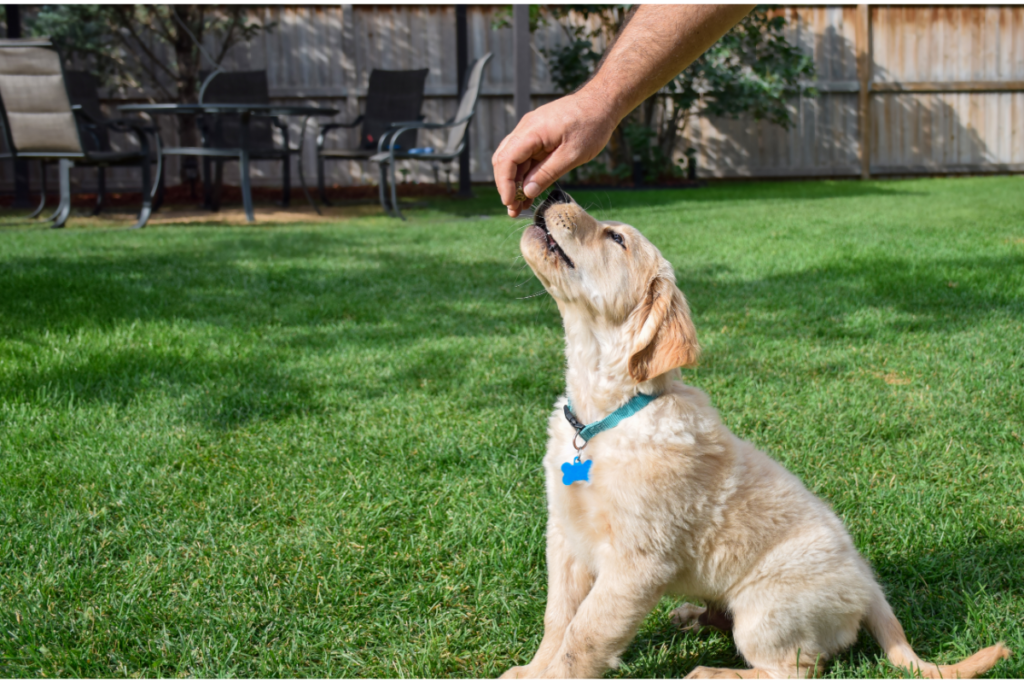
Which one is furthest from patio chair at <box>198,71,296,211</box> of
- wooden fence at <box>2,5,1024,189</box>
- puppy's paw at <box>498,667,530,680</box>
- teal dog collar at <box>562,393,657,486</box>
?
puppy's paw at <box>498,667,530,680</box>

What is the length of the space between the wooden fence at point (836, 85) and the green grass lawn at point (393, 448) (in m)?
8.75

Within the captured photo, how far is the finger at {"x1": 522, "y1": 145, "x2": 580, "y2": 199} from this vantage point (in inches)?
66.6

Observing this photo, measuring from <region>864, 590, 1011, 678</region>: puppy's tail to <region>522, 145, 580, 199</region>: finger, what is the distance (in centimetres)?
119

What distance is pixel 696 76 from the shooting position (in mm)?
12836

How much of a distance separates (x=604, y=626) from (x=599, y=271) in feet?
2.67

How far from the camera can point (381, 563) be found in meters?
2.21

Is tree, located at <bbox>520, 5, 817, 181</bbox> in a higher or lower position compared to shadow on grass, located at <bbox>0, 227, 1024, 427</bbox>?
higher

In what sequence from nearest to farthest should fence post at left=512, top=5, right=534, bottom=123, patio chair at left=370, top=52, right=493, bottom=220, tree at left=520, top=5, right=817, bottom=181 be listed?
1. patio chair at left=370, top=52, right=493, bottom=220
2. fence post at left=512, top=5, right=534, bottom=123
3. tree at left=520, top=5, right=817, bottom=181

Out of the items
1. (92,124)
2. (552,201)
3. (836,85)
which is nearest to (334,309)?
(552,201)

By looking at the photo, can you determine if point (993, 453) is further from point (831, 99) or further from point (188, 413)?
point (831, 99)

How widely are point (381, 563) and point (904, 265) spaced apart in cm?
490

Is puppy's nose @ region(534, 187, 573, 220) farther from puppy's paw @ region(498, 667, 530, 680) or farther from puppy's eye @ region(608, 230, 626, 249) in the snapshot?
puppy's paw @ region(498, 667, 530, 680)

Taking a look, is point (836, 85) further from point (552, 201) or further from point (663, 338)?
→ point (663, 338)

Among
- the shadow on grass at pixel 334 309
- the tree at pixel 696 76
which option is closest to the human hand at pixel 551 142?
the shadow on grass at pixel 334 309
